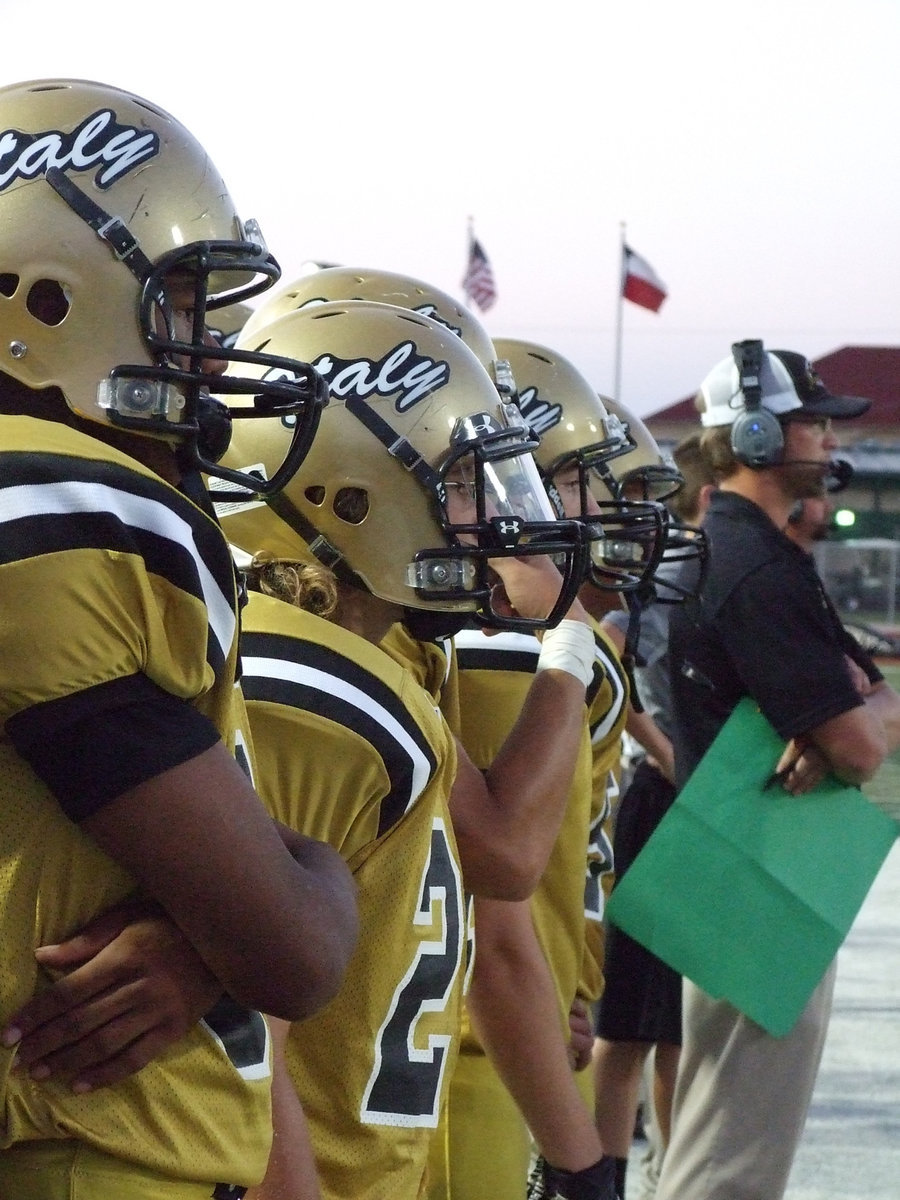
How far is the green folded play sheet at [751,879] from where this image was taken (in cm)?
346

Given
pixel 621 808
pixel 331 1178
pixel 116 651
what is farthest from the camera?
pixel 621 808

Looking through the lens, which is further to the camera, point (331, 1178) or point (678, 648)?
point (678, 648)

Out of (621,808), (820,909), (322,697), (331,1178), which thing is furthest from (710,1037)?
(322,697)

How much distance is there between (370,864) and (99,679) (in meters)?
0.71

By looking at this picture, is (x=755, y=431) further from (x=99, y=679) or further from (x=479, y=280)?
(x=479, y=280)

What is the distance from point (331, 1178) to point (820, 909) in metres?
1.79

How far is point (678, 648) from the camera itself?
12.7 ft

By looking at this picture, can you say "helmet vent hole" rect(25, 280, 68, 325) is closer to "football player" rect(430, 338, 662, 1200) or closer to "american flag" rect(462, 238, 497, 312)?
"football player" rect(430, 338, 662, 1200)

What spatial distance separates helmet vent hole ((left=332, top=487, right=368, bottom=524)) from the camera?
87.4 inches

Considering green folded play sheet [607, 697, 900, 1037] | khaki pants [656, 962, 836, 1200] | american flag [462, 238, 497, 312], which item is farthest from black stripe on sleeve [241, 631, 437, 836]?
american flag [462, 238, 497, 312]

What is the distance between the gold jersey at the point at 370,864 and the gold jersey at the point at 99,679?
1.20 ft

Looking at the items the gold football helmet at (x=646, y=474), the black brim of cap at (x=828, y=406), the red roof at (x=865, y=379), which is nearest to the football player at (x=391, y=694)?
the gold football helmet at (x=646, y=474)

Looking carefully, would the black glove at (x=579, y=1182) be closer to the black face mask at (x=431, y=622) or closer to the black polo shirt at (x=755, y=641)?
the black face mask at (x=431, y=622)

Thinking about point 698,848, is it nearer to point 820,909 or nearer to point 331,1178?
point 820,909
